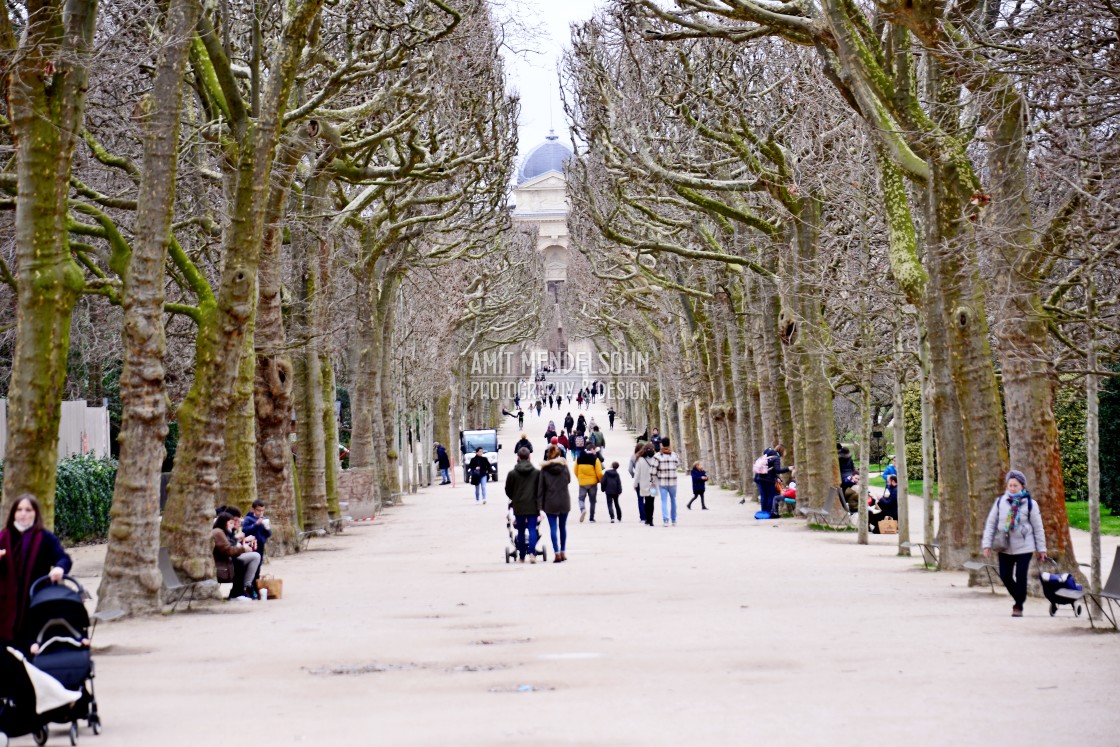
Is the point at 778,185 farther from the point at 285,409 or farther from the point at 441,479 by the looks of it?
the point at 441,479

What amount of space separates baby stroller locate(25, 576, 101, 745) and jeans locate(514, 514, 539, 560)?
45.1 ft

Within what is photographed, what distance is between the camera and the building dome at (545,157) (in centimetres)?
15225

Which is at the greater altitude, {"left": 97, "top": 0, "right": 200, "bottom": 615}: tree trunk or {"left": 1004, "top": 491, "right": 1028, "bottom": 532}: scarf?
{"left": 97, "top": 0, "right": 200, "bottom": 615}: tree trunk

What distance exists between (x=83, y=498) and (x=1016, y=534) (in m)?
19.1

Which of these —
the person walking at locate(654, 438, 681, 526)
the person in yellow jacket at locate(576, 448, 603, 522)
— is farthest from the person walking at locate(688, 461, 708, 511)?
the person walking at locate(654, 438, 681, 526)

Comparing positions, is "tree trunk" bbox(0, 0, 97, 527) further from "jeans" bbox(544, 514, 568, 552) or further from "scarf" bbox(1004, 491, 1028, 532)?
"jeans" bbox(544, 514, 568, 552)

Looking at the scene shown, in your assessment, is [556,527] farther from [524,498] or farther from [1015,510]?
[1015,510]

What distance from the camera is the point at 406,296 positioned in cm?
5400

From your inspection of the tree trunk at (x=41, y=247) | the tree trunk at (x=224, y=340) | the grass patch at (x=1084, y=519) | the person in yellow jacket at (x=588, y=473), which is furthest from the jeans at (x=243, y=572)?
the person in yellow jacket at (x=588, y=473)

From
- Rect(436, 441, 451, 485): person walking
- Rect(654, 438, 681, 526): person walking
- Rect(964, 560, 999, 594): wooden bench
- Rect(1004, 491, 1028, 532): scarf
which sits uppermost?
Rect(436, 441, 451, 485): person walking

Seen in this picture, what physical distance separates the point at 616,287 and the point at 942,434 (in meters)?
40.8

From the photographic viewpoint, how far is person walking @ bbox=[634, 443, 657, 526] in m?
34.2

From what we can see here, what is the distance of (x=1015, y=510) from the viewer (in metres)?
14.9

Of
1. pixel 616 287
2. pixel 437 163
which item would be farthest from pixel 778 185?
pixel 616 287
